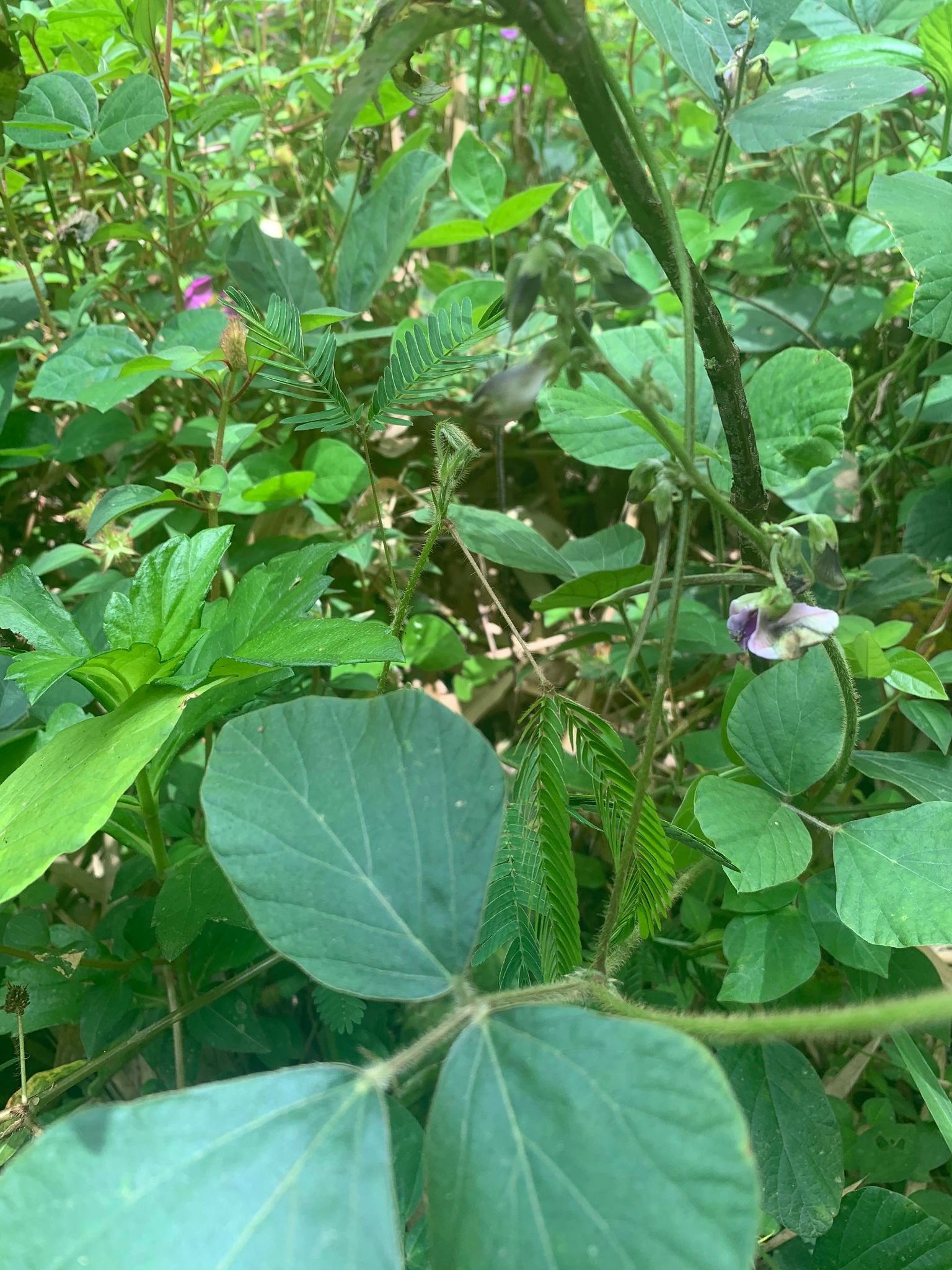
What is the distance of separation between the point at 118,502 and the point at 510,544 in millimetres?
387

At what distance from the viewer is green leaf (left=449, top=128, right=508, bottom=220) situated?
3.93ft

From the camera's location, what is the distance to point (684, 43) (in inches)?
29.8

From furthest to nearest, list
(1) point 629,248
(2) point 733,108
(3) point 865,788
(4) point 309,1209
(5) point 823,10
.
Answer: (1) point 629,248 < (5) point 823,10 < (3) point 865,788 < (2) point 733,108 < (4) point 309,1209

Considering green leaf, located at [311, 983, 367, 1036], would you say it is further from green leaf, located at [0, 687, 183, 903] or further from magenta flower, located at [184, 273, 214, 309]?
magenta flower, located at [184, 273, 214, 309]

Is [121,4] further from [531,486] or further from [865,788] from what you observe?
[865,788]

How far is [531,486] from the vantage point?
1407mm

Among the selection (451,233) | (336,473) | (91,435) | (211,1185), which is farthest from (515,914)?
(451,233)

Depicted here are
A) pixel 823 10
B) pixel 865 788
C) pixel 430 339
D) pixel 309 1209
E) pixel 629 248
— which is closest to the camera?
pixel 309 1209

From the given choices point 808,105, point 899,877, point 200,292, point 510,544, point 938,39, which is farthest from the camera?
point 200,292

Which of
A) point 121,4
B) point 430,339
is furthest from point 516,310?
point 121,4

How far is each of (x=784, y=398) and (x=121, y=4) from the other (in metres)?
1.00

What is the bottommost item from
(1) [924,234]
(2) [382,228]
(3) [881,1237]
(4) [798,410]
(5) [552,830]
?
(3) [881,1237]

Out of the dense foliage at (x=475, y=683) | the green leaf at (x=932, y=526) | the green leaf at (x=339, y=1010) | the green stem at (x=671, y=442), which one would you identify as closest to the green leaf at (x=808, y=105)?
the dense foliage at (x=475, y=683)

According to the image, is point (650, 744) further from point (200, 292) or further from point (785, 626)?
point (200, 292)
